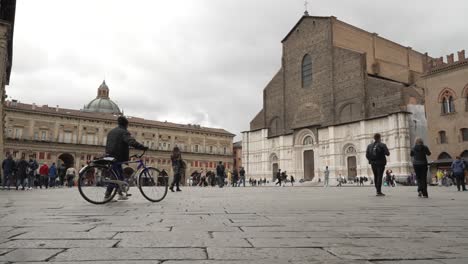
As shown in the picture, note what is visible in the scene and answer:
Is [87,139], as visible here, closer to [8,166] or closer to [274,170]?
[274,170]

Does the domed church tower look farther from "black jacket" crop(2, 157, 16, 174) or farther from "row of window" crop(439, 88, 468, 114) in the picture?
"row of window" crop(439, 88, 468, 114)

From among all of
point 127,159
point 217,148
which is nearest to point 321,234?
point 127,159

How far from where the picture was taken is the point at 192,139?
6581 cm

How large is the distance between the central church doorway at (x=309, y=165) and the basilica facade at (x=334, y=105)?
109 mm

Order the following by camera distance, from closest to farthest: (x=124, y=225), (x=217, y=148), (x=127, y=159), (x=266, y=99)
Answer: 1. (x=124, y=225)
2. (x=127, y=159)
3. (x=266, y=99)
4. (x=217, y=148)

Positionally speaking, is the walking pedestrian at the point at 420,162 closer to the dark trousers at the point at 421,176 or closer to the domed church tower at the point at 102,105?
the dark trousers at the point at 421,176

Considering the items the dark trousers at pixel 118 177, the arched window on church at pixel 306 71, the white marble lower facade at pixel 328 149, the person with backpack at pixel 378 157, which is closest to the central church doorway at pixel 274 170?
the white marble lower facade at pixel 328 149

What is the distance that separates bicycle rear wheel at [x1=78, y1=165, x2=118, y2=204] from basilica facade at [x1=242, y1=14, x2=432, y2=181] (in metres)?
31.2

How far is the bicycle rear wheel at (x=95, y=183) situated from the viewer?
21.7ft

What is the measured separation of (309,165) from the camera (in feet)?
138

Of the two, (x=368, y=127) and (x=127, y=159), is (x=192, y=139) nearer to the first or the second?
(x=368, y=127)

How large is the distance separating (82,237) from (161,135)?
200ft

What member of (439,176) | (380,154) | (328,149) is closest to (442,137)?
(439,176)

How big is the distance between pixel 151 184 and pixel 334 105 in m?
34.9
